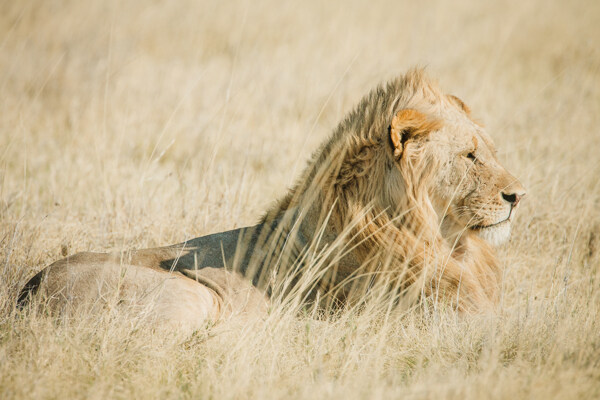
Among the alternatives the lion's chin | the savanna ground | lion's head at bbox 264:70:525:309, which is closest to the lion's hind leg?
the savanna ground

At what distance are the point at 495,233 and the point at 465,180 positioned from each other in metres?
0.33

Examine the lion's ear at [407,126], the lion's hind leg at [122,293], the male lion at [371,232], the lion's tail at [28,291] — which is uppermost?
the lion's ear at [407,126]

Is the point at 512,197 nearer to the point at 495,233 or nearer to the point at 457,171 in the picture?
the point at 495,233

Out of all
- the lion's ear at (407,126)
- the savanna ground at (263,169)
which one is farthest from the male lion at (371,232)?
the savanna ground at (263,169)

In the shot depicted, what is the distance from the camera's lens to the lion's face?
10.4 feet

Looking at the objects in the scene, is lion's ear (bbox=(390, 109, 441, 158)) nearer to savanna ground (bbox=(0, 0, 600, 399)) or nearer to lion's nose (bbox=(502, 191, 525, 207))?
lion's nose (bbox=(502, 191, 525, 207))

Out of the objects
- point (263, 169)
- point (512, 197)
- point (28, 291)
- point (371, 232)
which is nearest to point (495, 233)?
point (512, 197)

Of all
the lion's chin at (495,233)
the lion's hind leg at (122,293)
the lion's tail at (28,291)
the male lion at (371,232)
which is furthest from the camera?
the lion's chin at (495,233)

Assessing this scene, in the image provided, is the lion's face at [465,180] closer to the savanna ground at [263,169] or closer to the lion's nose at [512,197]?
the lion's nose at [512,197]

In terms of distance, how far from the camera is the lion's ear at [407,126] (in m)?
3.06

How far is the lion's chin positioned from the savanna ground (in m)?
0.33

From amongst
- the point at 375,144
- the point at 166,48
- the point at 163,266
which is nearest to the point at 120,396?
the point at 163,266

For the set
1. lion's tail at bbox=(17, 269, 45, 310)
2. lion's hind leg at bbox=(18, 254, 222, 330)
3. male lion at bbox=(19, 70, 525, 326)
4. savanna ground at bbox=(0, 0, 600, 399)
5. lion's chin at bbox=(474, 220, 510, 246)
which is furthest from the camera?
lion's chin at bbox=(474, 220, 510, 246)

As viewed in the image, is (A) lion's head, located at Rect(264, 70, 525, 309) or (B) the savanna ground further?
(A) lion's head, located at Rect(264, 70, 525, 309)
